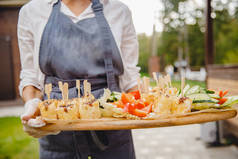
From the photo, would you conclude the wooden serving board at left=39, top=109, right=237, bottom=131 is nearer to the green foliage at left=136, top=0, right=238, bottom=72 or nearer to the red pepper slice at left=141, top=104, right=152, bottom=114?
the red pepper slice at left=141, top=104, right=152, bottom=114

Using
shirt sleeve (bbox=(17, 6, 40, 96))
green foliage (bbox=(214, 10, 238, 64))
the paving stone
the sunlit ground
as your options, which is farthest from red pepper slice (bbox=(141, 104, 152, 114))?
green foliage (bbox=(214, 10, 238, 64))

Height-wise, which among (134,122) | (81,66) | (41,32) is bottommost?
(134,122)

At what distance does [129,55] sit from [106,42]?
0.27 metres

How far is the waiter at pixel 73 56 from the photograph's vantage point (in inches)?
62.0

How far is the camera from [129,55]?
1.81m

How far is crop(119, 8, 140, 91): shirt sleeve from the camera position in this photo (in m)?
1.78

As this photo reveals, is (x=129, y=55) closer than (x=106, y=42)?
No

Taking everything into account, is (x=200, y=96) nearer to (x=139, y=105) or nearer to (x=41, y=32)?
(x=139, y=105)

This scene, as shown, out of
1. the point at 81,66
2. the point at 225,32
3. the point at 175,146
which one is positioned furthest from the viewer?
the point at 225,32

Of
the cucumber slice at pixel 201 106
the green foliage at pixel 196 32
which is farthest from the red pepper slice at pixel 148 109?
the green foliage at pixel 196 32

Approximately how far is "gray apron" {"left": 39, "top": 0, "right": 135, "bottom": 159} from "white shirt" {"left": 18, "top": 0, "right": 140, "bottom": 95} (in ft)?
0.16

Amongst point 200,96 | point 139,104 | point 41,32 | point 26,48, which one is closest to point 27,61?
point 26,48

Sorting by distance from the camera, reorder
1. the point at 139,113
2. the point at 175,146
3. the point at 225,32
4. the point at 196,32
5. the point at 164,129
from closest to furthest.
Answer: the point at 139,113 < the point at 175,146 < the point at 164,129 < the point at 225,32 < the point at 196,32

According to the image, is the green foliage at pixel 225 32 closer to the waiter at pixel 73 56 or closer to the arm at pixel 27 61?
the waiter at pixel 73 56
